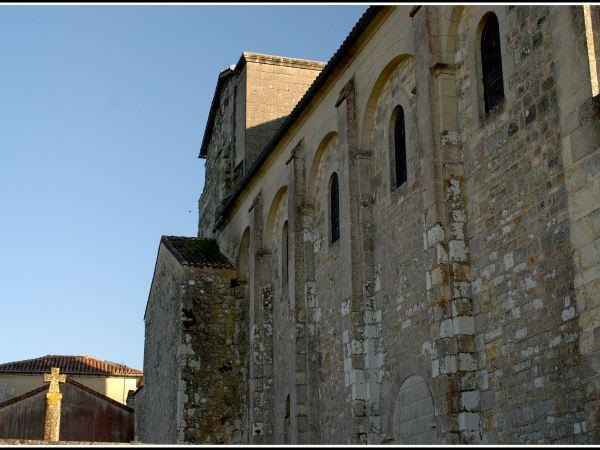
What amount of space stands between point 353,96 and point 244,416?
9.07 metres

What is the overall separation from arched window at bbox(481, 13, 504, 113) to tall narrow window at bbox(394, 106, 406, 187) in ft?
8.21

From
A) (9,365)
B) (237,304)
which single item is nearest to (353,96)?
(237,304)

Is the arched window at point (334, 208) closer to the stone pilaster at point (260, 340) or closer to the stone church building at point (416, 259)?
the stone church building at point (416, 259)

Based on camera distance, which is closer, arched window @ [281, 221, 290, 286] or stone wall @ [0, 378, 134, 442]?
arched window @ [281, 221, 290, 286]

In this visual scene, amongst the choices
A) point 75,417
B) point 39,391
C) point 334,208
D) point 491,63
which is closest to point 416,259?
point 491,63

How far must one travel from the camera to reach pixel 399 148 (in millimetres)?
14352

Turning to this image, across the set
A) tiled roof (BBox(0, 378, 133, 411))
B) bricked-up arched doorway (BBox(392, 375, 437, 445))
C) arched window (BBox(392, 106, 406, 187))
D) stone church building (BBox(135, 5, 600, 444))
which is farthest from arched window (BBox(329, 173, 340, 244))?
tiled roof (BBox(0, 378, 133, 411))

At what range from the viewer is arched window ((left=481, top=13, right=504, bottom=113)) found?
1140 centimetres

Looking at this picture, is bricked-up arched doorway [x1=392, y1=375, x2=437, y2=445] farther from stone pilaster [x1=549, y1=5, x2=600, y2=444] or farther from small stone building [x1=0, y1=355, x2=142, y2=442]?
small stone building [x1=0, y1=355, x2=142, y2=442]

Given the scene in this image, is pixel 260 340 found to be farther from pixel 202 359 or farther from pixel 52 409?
pixel 52 409

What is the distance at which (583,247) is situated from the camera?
→ 357 inches

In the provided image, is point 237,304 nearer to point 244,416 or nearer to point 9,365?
point 244,416

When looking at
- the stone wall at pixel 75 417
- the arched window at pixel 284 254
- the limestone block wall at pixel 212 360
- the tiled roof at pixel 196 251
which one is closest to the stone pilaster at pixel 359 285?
the arched window at pixel 284 254

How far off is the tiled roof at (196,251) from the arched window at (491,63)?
12.4m
